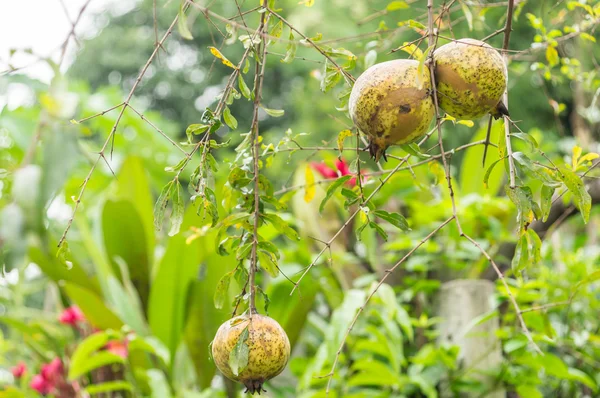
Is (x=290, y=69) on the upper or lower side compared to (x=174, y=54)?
lower

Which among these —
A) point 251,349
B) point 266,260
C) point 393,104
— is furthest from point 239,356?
point 393,104

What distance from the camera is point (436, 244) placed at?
64.8 inches

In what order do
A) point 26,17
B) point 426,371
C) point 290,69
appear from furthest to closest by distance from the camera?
1. point 290,69
2. point 426,371
3. point 26,17

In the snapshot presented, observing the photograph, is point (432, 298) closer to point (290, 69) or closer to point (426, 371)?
point (426, 371)

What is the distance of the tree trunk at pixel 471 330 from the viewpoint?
4.56 ft

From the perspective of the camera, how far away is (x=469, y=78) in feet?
1.78

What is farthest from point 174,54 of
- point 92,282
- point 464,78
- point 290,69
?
point 464,78

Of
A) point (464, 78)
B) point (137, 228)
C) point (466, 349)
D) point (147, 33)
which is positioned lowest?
point (466, 349)

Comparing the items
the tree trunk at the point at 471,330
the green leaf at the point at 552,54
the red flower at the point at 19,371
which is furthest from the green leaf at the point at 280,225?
the red flower at the point at 19,371

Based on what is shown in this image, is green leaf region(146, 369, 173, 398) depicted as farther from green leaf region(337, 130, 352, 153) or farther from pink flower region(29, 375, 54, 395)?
green leaf region(337, 130, 352, 153)

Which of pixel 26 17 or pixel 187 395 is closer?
pixel 26 17

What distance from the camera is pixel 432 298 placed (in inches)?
64.8

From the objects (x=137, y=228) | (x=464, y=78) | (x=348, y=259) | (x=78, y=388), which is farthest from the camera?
(x=137, y=228)

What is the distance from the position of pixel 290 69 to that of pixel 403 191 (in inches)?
205
